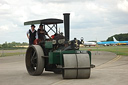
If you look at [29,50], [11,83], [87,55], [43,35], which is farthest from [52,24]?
[11,83]

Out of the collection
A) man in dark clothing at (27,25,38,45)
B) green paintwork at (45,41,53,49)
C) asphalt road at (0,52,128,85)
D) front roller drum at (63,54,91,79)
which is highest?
man in dark clothing at (27,25,38,45)

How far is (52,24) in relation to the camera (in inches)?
585

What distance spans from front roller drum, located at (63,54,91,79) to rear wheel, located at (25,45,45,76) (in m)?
1.71

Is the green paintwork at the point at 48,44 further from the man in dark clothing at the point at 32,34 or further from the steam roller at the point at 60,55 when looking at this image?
the man in dark clothing at the point at 32,34

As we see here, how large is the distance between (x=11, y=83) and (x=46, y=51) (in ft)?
10.3

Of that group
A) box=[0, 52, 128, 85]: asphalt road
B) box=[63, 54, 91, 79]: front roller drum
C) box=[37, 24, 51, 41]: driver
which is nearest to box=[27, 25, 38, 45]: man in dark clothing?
box=[37, 24, 51, 41]: driver

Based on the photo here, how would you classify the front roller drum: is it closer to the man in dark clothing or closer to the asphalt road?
the asphalt road

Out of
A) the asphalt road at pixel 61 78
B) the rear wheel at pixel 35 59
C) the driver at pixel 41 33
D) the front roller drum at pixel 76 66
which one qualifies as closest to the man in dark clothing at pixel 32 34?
the driver at pixel 41 33

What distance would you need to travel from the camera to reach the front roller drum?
1170 centimetres

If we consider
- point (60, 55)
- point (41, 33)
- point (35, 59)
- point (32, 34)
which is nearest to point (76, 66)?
point (60, 55)

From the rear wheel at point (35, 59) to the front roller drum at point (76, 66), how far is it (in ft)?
5.60

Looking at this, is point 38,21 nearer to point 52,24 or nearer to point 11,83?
point 52,24

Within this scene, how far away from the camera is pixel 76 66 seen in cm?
1173

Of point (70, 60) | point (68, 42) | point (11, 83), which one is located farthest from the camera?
point (68, 42)
